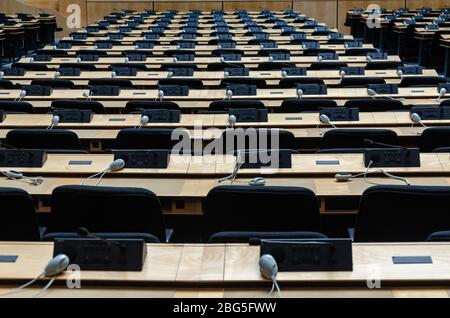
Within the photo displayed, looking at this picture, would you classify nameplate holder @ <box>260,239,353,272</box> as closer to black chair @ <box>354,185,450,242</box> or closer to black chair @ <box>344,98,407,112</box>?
black chair @ <box>354,185,450,242</box>

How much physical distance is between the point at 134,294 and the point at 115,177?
186 cm

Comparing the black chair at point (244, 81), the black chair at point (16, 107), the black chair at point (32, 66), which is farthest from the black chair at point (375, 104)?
the black chair at point (32, 66)

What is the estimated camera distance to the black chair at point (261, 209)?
3.15 metres

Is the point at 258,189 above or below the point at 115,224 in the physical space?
above

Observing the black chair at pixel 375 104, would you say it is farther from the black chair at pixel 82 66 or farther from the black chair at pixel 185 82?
the black chair at pixel 82 66

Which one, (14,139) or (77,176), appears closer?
(77,176)

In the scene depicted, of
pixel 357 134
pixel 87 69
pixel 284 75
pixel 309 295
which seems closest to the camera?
pixel 309 295

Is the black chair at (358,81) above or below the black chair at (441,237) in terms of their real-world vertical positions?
above

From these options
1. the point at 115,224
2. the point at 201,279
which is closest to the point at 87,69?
the point at 115,224

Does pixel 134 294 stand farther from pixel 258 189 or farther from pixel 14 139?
pixel 14 139

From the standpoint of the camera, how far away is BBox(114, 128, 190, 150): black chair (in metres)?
4.86

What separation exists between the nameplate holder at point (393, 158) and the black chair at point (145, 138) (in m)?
1.47

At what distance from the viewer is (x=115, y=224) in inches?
130

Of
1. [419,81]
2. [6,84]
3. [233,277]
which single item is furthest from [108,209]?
[419,81]
